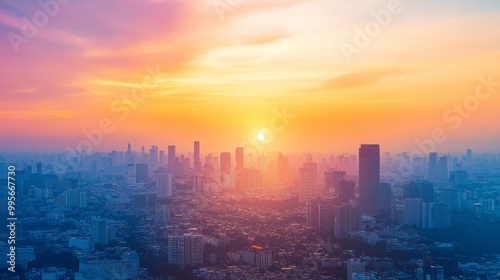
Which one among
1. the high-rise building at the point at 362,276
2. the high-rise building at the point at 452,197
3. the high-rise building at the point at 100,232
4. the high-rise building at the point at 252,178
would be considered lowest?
the high-rise building at the point at 362,276

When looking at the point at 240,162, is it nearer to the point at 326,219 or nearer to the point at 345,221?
the point at 326,219

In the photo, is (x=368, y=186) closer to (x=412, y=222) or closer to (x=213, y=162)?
(x=412, y=222)

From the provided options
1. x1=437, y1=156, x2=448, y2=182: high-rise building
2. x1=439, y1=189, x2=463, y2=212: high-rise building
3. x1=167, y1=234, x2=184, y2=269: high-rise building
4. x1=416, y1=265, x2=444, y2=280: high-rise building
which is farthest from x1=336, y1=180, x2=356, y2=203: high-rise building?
x1=167, y1=234, x2=184, y2=269: high-rise building

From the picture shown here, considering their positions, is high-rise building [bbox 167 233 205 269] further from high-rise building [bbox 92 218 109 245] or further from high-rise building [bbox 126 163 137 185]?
high-rise building [bbox 126 163 137 185]

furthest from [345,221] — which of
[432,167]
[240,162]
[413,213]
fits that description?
[240,162]

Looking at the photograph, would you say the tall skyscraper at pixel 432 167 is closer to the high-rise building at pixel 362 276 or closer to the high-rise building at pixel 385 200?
the high-rise building at pixel 385 200

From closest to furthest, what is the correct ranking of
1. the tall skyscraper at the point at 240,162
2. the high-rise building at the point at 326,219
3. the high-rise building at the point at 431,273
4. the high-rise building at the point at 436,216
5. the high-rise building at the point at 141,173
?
the high-rise building at the point at 431,273 < the high-rise building at the point at 326,219 < the high-rise building at the point at 436,216 < the tall skyscraper at the point at 240,162 < the high-rise building at the point at 141,173

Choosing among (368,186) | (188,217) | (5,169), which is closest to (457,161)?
(368,186)

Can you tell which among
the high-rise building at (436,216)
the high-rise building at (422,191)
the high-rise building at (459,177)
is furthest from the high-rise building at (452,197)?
the high-rise building at (459,177)
